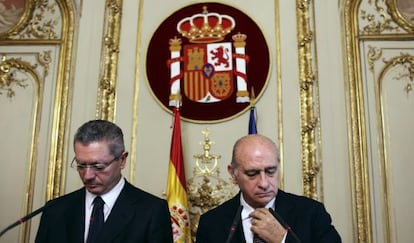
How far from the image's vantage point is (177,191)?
3.54 meters

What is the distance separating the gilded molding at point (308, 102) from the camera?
368 centimetres

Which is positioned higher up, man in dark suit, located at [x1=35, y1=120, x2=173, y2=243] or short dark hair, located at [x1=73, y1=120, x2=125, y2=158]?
short dark hair, located at [x1=73, y1=120, x2=125, y2=158]

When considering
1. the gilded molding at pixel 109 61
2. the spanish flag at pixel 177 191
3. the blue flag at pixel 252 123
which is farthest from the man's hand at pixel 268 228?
the gilded molding at pixel 109 61

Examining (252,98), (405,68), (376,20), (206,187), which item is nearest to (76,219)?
(206,187)

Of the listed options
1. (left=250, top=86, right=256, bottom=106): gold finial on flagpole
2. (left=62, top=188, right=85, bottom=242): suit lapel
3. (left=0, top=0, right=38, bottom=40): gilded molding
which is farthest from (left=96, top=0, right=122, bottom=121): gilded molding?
(left=62, top=188, right=85, bottom=242): suit lapel

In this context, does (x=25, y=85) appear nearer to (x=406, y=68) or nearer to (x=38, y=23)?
(x=38, y=23)

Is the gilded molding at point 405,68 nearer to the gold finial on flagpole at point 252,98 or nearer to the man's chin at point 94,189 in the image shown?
the gold finial on flagpole at point 252,98

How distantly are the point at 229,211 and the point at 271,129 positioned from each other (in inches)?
66.8

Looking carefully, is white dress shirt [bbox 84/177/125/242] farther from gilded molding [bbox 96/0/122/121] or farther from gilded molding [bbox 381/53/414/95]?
gilded molding [bbox 381/53/414/95]

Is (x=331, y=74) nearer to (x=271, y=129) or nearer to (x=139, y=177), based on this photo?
(x=271, y=129)

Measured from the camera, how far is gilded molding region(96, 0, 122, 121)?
3951 mm

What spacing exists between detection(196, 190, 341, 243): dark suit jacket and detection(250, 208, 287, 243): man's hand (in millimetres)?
149

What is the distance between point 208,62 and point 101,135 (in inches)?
82.7

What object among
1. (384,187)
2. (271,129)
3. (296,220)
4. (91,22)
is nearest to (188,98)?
(271,129)
